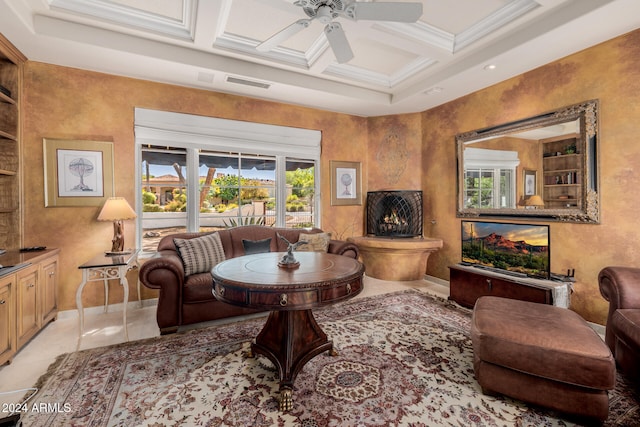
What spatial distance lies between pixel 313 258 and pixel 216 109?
103 inches

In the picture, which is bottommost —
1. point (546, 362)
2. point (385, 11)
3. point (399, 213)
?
point (546, 362)

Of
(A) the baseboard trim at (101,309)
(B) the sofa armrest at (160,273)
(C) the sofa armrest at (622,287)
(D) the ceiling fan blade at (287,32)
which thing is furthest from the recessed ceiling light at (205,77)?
(C) the sofa armrest at (622,287)

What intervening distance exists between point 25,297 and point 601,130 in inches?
207

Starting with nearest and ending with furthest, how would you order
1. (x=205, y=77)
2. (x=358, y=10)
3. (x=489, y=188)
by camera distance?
(x=358, y=10), (x=205, y=77), (x=489, y=188)

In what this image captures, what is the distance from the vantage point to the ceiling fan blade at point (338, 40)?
2.18 m

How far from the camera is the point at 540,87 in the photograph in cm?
311

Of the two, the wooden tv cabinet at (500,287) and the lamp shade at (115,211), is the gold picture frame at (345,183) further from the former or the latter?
the lamp shade at (115,211)

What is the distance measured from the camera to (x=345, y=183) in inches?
186

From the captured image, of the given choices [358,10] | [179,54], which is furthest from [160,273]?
[358,10]

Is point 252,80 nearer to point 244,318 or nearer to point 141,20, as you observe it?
point 141,20

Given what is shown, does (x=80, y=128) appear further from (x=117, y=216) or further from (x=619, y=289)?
(x=619, y=289)

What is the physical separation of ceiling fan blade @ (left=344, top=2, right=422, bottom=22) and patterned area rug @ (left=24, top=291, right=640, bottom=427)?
2.48 metres

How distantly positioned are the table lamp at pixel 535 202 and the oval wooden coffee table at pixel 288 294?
242 centimetres

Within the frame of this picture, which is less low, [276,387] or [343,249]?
[343,249]
